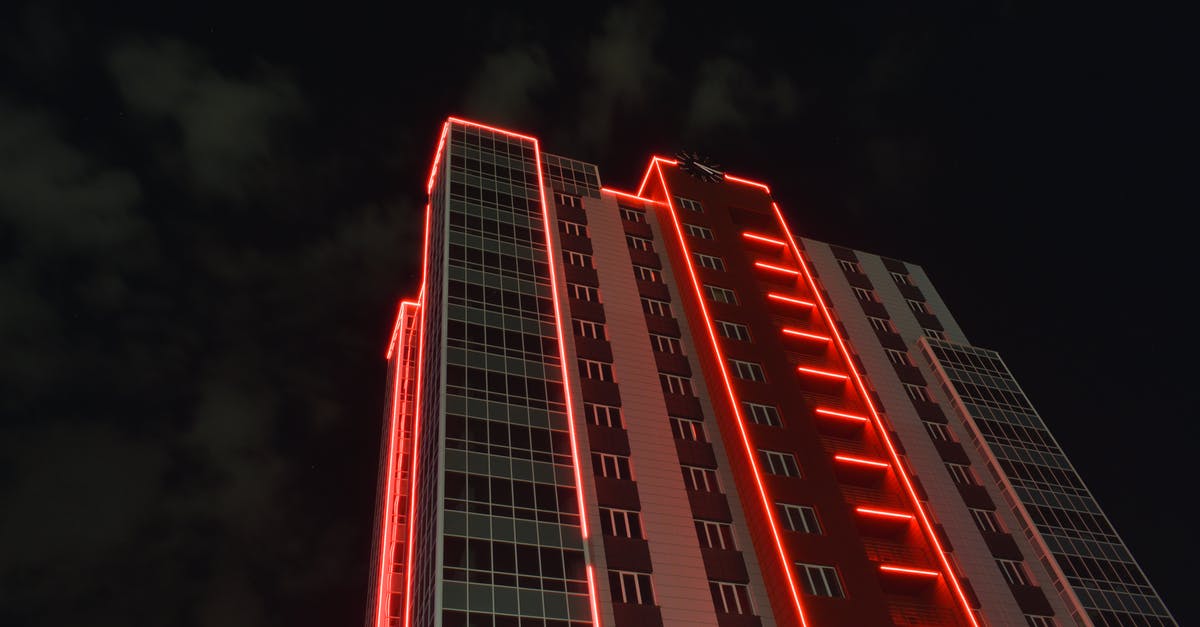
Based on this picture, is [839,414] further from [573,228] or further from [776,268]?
[573,228]

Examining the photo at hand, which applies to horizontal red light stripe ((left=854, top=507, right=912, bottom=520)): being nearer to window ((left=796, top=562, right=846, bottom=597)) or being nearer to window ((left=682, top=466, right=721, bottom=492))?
window ((left=796, top=562, right=846, bottom=597))

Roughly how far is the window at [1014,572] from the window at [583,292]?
102ft

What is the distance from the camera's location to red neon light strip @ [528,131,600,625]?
4300cm

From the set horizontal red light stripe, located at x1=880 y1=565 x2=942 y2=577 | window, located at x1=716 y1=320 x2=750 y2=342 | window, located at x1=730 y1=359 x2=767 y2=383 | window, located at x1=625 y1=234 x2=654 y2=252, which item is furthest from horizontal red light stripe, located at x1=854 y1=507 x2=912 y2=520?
window, located at x1=625 y1=234 x2=654 y2=252

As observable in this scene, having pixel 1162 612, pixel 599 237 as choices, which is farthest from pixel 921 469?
pixel 599 237

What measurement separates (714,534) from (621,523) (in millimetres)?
5446

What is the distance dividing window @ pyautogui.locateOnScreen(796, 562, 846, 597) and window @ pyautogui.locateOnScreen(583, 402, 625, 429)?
13.4 metres

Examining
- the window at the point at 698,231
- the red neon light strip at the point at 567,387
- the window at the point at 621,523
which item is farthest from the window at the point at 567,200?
the window at the point at 621,523

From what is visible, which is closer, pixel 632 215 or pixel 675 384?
pixel 675 384

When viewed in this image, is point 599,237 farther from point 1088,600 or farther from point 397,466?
point 1088,600

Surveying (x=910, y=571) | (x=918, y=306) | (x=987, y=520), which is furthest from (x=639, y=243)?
(x=910, y=571)

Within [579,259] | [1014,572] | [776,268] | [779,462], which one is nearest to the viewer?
[779,462]

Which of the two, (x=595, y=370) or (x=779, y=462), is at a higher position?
(x=595, y=370)

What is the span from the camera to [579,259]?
65.3 meters
